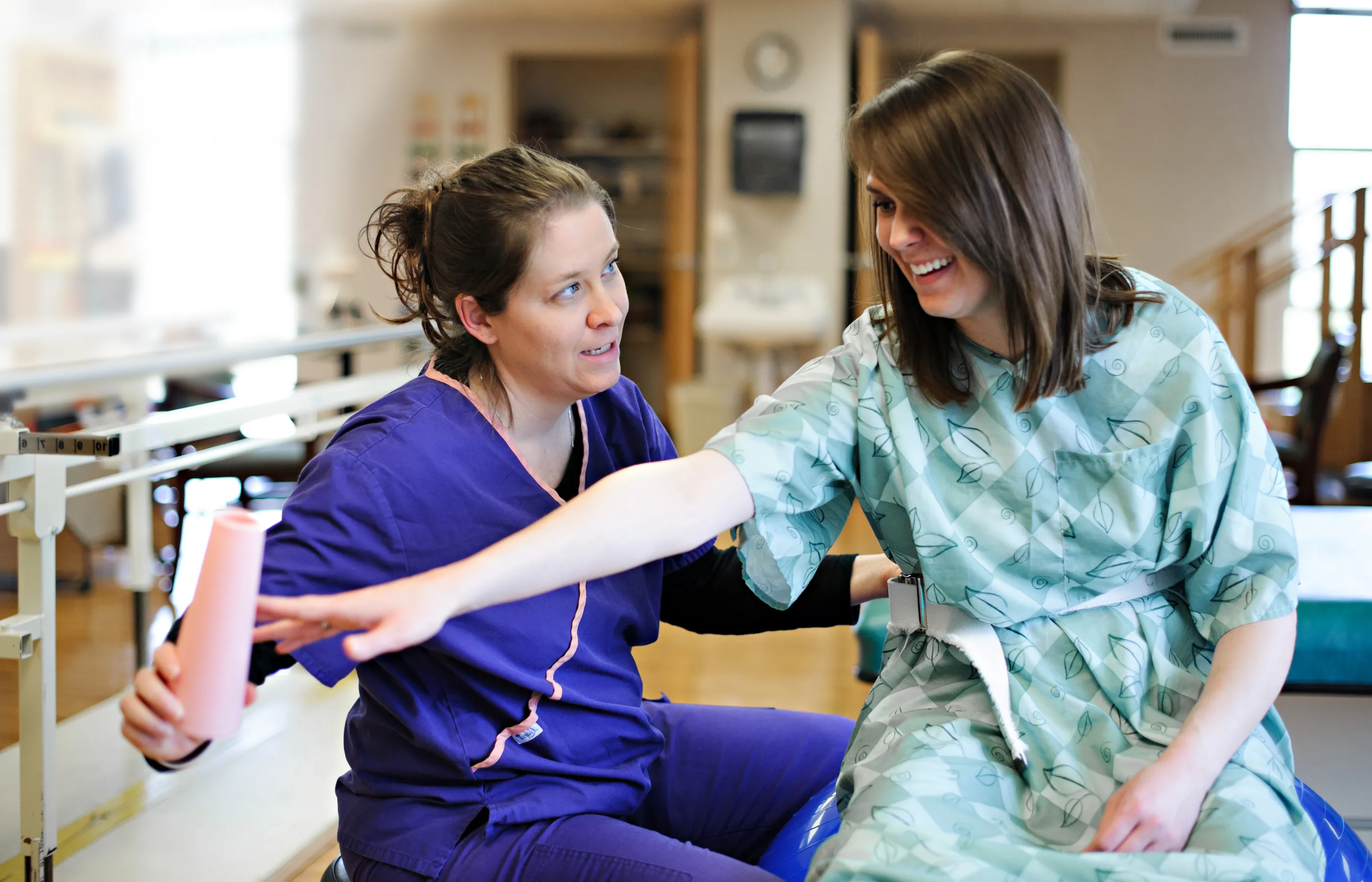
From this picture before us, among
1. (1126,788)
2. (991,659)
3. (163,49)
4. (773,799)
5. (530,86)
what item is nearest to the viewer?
(1126,788)

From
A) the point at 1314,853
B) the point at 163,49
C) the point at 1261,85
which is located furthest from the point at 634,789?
the point at 1261,85

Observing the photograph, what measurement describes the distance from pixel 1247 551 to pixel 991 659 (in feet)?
0.80

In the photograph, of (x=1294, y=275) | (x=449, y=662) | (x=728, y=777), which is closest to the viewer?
(x=449, y=662)

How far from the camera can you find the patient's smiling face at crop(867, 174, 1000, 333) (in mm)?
1054

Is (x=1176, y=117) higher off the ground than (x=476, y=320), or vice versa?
(x=1176, y=117)

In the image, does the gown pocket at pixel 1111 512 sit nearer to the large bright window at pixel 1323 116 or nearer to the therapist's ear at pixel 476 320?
the therapist's ear at pixel 476 320

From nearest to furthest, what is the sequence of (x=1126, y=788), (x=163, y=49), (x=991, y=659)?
(x=1126, y=788) < (x=991, y=659) < (x=163, y=49)

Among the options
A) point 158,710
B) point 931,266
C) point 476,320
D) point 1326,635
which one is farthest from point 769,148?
point 158,710

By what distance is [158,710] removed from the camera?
908 millimetres

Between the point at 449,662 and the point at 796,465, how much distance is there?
A: 0.40m

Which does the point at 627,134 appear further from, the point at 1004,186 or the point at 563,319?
the point at 1004,186

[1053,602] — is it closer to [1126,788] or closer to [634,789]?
[1126,788]

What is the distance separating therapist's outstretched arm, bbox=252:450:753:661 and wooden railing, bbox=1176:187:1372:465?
17.6 ft

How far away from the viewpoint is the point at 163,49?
6816mm
